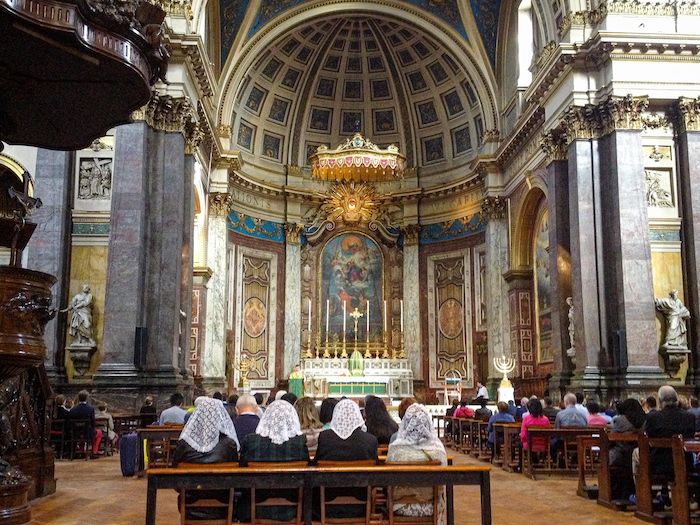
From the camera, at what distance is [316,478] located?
5020 millimetres

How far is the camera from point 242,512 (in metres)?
5.38

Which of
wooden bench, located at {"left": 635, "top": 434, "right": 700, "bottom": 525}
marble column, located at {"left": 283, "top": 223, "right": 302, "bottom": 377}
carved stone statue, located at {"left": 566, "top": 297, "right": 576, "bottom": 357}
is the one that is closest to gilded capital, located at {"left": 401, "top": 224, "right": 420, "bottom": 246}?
marble column, located at {"left": 283, "top": 223, "right": 302, "bottom": 377}

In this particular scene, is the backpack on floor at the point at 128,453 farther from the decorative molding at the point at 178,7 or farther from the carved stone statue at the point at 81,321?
the decorative molding at the point at 178,7

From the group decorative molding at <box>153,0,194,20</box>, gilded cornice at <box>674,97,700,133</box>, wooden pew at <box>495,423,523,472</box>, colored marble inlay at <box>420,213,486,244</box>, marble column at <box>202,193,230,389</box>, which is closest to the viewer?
wooden pew at <box>495,423,523,472</box>

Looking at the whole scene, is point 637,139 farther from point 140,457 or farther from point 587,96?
point 140,457

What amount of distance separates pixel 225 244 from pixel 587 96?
11.3 metres

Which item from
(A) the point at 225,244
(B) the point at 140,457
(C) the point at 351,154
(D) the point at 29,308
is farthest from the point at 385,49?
(D) the point at 29,308

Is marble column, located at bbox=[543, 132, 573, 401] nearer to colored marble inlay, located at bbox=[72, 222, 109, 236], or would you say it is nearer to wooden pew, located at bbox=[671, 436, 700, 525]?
colored marble inlay, located at bbox=[72, 222, 109, 236]

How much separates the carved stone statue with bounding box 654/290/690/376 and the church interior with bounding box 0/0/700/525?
42mm

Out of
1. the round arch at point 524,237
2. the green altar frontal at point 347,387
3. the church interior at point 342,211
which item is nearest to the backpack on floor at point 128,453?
the church interior at point 342,211

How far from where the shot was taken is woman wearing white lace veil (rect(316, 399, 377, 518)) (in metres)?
5.44

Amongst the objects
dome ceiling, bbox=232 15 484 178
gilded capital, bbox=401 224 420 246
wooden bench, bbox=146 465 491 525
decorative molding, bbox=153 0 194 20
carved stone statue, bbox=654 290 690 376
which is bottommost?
wooden bench, bbox=146 465 491 525

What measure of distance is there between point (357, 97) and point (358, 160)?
6.00 meters

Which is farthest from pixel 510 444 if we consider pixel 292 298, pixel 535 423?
pixel 292 298
